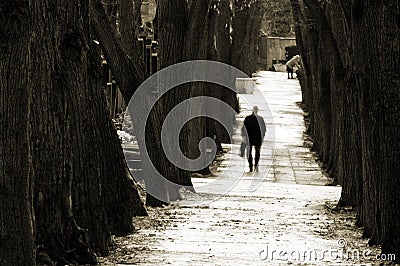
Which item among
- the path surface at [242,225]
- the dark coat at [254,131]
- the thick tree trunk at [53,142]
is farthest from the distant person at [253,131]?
the thick tree trunk at [53,142]

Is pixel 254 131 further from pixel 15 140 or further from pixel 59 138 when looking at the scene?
pixel 15 140

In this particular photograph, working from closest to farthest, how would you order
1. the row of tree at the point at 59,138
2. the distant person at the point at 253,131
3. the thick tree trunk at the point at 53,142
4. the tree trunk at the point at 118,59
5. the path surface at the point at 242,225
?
the row of tree at the point at 59,138
the thick tree trunk at the point at 53,142
the path surface at the point at 242,225
the tree trunk at the point at 118,59
the distant person at the point at 253,131

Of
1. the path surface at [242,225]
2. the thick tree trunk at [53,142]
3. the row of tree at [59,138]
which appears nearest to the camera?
the row of tree at [59,138]

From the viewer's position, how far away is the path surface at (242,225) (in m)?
12.5

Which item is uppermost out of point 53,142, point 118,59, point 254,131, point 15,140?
point 118,59

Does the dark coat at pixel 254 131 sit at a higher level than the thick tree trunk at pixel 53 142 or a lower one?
lower

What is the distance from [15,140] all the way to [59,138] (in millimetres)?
2493

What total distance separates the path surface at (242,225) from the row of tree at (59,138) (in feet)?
2.06

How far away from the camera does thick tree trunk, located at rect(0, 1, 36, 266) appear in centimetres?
898

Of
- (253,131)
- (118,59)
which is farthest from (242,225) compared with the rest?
(253,131)

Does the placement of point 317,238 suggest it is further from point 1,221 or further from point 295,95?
point 295,95

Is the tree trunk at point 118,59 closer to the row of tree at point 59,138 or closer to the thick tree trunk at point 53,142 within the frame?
the row of tree at point 59,138

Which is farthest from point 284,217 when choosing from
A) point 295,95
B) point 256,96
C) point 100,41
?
point 295,95

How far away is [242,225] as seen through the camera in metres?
16.3
